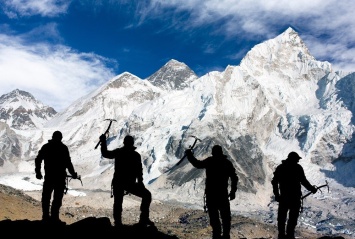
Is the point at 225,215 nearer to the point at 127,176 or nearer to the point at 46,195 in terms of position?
the point at 127,176

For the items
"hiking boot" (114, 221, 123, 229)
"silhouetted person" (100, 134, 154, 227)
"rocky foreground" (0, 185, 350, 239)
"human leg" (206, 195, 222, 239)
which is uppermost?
"silhouetted person" (100, 134, 154, 227)

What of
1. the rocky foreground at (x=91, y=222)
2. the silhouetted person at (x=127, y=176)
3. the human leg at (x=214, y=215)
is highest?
the silhouetted person at (x=127, y=176)

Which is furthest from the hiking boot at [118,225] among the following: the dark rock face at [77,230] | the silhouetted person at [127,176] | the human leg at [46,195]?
the human leg at [46,195]

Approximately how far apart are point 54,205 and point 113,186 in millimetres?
2367

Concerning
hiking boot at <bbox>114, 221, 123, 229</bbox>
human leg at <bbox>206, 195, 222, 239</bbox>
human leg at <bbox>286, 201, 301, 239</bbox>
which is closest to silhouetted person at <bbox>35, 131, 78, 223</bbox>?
hiking boot at <bbox>114, 221, 123, 229</bbox>

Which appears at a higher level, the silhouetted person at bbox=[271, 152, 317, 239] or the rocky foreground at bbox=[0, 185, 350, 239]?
the silhouetted person at bbox=[271, 152, 317, 239]

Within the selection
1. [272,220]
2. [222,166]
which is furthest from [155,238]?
[272,220]

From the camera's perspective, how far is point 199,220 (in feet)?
430

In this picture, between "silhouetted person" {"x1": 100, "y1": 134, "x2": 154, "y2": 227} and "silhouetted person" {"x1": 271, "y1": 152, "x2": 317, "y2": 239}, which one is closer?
"silhouetted person" {"x1": 100, "y1": 134, "x2": 154, "y2": 227}

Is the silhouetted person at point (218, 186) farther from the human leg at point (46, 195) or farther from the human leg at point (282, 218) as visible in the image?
the human leg at point (46, 195)

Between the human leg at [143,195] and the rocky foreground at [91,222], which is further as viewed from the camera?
the human leg at [143,195]

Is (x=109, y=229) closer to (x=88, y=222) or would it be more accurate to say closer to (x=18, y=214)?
(x=88, y=222)

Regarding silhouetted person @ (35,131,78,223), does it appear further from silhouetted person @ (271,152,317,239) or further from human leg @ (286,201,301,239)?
human leg @ (286,201,301,239)

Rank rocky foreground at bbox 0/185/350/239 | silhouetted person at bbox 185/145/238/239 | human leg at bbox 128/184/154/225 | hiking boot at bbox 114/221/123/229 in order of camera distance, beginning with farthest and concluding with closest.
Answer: silhouetted person at bbox 185/145/238/239 → human leg at bbox 128/184/154/225 → hiking boot at bbox 114/221/123/229 → rocky foreground at bbox 0/185/350/239
